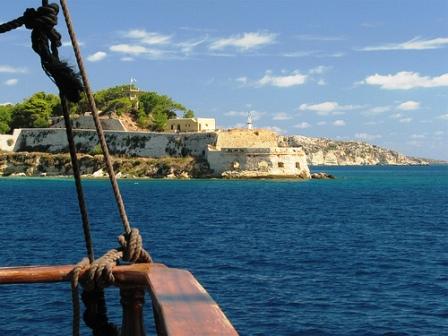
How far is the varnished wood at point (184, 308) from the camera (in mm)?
1679

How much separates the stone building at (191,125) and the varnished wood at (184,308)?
71344mm

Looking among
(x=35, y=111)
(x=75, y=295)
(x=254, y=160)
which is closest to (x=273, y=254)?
(x=75, y=295)

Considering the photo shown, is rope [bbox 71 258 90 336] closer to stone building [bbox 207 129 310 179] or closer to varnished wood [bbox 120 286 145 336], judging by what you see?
varnished wood [bbox 120 286 145 336]

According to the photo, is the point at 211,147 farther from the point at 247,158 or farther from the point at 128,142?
the point at 128,142

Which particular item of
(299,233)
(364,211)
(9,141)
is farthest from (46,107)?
(299,233)

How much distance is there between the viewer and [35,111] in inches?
3191

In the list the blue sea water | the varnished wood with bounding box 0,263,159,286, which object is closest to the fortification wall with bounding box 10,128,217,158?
the blue sea water

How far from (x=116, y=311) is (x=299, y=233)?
16340 mm

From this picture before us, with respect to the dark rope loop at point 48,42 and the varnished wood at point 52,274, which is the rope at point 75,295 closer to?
the varnished wood at point 52,274

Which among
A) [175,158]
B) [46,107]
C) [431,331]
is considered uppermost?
[46,107]

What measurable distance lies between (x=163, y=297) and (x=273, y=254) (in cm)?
1971

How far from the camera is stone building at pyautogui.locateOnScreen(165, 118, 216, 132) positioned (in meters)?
73.8

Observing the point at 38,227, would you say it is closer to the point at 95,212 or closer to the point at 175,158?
the point at 95,212

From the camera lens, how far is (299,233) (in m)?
28.0
